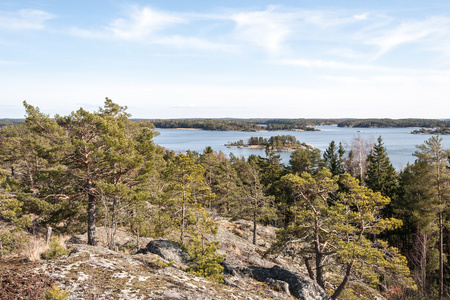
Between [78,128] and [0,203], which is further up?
[78,128]

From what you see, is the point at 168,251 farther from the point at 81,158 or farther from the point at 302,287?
the point at 81,158

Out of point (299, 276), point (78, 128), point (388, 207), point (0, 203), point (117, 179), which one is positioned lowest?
point (388, 207)

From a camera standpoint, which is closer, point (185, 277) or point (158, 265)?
point (185, 277)

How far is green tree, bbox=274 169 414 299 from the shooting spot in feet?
37.1

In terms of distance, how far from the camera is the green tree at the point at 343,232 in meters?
11.3

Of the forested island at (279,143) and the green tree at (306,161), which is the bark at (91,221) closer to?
the green tree at (306,161)

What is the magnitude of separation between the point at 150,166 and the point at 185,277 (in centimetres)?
1088

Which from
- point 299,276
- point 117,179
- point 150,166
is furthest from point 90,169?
point 299,276

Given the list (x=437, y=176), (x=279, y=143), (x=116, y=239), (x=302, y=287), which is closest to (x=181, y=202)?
(x=116, y=239)

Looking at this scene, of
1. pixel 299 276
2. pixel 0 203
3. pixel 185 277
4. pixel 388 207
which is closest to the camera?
pixel 185 277

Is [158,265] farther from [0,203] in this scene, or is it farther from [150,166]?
[0,203]

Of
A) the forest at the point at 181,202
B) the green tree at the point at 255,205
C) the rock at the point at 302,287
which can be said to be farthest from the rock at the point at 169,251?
the green tree at the point at 255,205

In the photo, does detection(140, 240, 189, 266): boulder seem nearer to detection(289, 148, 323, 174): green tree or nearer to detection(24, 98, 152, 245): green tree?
detection(24, 98, 152, 245): green tree

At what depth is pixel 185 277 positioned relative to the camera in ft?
20.3
